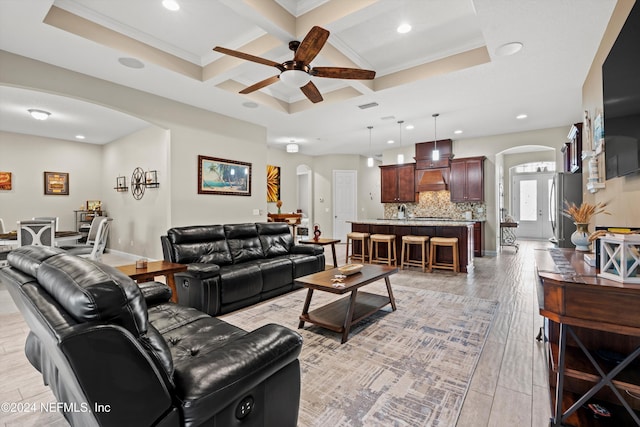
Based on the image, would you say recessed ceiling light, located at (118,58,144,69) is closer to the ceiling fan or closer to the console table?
the ceiling fan

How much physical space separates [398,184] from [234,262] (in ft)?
18.6

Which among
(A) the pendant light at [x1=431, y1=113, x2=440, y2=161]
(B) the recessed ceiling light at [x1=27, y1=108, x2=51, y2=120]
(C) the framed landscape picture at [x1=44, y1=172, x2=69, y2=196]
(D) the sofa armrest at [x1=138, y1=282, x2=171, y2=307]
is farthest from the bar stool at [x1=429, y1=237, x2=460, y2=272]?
(C) the framed landscape picture at [x1=44, y1=172, x2=69, y2=196]

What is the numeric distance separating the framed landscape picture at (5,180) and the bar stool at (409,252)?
8937mm

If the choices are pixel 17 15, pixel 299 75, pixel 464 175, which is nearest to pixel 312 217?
pixel 464 175

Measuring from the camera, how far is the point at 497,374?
216cm

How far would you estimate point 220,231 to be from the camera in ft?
13.6

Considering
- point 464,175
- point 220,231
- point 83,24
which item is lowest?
point 220,231

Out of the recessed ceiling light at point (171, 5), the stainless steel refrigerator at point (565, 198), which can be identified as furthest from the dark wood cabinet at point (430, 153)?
the recessed ceiling light at point (171, 5)

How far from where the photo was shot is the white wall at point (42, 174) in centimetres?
692

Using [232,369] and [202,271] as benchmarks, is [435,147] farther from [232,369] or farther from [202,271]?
[232,369]

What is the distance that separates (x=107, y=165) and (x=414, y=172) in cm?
815

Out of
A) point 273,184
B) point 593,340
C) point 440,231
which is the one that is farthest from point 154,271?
point 273,184

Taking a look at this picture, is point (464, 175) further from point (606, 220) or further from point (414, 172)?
point (606, 220)

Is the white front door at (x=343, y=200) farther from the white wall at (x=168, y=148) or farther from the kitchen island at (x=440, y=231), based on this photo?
the white wall at (x=168, y=148)
